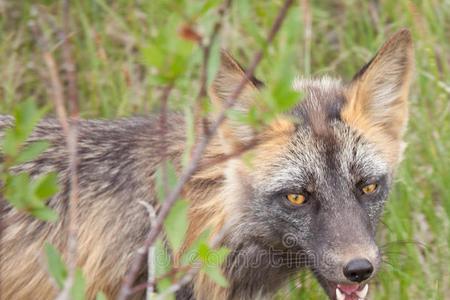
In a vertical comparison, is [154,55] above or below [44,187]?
above

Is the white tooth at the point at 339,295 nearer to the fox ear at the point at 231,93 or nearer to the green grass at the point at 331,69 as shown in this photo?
the green grass at the point at 331,69

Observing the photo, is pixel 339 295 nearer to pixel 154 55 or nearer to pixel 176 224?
pixel 176 224

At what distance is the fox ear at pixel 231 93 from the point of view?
5047mm

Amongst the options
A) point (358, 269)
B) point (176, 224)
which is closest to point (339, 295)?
point (358, 269)

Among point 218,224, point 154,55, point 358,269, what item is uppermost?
point 154,55

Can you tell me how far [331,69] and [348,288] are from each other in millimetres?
3615

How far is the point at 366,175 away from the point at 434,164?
2.07 meters

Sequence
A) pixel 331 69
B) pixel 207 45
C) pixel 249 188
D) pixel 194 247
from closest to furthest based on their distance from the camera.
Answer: pixel 207 45 → pixel 194 247 → pixel 249 188 → pixel 331 69

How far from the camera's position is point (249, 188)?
5.23 metres

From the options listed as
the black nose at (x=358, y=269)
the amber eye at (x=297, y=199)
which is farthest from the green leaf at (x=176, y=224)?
the amber eye at (x=297, y=199)

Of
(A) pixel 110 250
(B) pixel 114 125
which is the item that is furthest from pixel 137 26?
(A) pixel 110 250

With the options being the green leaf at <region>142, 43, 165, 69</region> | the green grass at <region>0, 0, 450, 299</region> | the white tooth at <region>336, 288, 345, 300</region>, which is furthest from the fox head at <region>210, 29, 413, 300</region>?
the green leaf at <region>142, 43, 165, 69</region>

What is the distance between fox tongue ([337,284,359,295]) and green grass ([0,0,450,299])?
74 centimetres

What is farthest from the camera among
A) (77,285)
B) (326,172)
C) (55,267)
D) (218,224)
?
(218,224)
